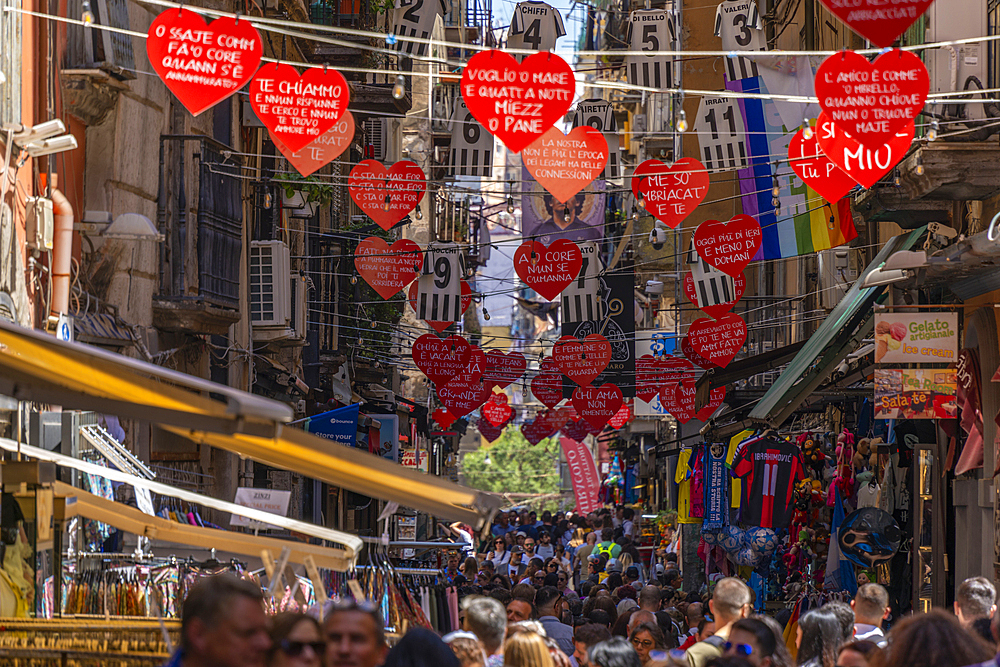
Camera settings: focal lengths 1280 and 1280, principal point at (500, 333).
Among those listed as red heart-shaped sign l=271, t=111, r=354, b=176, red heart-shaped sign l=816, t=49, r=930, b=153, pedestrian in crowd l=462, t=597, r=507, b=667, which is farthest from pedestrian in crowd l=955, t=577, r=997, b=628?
red heart-shaped sign l=271, t=111, r=354, b=176

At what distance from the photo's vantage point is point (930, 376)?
11969mm

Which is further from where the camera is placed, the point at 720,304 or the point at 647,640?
the point at 720,304

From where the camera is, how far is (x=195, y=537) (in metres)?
8.60

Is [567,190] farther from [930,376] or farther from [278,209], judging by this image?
[278,209]

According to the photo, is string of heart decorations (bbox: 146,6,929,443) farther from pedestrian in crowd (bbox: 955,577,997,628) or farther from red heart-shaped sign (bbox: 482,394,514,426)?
red heart-shaped sign (bbox: 482,394,514,426)

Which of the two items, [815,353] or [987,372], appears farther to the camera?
[815,353]

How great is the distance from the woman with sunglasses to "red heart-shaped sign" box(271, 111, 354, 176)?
7.01 metres

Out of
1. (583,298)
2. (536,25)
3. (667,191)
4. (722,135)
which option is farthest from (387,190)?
(583,298)

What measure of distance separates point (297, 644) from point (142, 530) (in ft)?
13.5

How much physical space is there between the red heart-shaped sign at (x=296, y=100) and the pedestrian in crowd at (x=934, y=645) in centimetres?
707

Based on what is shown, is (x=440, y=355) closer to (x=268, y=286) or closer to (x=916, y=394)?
(x=268, y=286)

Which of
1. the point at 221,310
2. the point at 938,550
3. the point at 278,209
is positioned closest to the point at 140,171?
the point at 221,310

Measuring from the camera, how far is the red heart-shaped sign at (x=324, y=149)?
11.8 metres

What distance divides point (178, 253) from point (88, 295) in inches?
88.9
